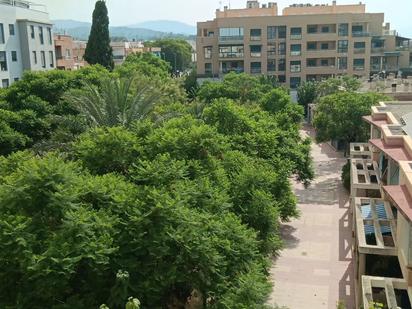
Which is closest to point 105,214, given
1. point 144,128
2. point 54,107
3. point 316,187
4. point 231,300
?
point 231,300

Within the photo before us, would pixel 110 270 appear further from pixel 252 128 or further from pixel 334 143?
pixel 334 143

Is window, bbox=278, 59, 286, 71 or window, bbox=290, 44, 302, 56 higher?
window, bbox=290, 44, 302, 56

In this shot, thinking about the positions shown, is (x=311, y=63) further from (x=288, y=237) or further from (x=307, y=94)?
(x=288, y=237)

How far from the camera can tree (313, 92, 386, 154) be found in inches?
1273

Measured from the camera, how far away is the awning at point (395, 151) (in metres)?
17.1

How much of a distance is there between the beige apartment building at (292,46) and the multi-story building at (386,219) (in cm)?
4404

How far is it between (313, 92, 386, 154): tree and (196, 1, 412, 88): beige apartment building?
35846mm

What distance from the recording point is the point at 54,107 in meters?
27.8

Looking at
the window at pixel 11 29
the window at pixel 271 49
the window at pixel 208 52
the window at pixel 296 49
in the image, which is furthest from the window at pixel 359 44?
the window at pixel 11 29

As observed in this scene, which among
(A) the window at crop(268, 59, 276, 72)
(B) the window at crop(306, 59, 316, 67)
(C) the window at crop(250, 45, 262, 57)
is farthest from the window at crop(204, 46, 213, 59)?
(B) the window at crop(306, 59, 316, 67)

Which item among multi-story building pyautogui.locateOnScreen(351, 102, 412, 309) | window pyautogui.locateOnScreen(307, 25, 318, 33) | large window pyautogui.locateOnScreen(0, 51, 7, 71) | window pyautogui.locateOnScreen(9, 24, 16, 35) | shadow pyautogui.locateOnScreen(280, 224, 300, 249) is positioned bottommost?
shadow pyautogui.locateOnScreen(280, 224, 300, 249)

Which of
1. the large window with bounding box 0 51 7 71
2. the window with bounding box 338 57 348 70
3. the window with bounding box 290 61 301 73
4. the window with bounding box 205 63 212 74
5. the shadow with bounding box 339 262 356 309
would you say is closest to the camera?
the shadow with bounding box 339 262 356 309

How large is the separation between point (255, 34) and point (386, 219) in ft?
176

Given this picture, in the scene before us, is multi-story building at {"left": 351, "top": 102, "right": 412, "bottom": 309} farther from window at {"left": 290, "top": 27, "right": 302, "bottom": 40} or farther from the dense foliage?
window at {"left": 290, "top": 27, "right": 302, "bottom": 40}
